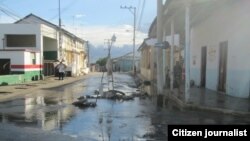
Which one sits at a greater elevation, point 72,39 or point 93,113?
point 72,39

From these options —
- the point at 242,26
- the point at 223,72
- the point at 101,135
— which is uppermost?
the point at 242,26

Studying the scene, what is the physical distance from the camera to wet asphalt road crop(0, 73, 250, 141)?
10070mm

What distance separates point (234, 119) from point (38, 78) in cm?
3029

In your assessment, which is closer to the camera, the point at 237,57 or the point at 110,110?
the point at 110,110

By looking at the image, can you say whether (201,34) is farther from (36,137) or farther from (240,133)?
(240,133)

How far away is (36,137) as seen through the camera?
9820 millimetres

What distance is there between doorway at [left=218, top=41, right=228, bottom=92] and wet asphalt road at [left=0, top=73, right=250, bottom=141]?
4.94 meters

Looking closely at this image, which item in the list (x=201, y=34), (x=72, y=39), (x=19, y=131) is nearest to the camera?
(x=19, y=131)

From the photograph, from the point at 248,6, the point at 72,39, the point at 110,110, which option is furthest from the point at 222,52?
the point at 72,39
